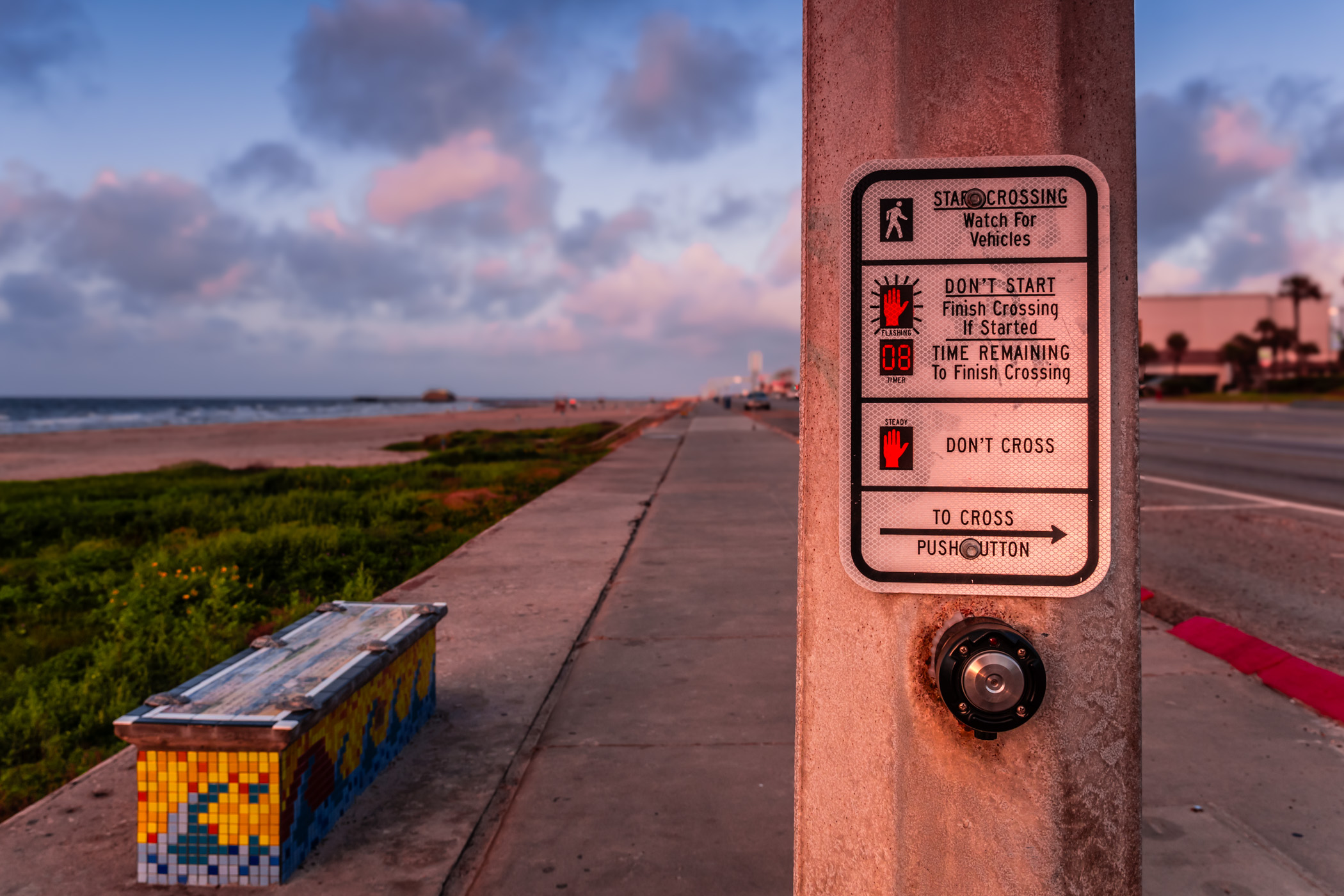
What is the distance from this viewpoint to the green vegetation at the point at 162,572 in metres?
4.68

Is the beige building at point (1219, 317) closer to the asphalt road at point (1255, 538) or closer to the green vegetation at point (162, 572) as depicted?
the asphalt road at point (1255, 538)

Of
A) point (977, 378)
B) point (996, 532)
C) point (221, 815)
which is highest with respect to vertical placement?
point (977, 378)

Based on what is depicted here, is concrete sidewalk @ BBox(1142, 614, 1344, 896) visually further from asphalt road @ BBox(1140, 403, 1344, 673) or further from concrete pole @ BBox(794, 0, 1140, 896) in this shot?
concrete pole @ BBox(794, 0, 1140, 896)

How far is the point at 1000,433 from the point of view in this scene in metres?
1.55

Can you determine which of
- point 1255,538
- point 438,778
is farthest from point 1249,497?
point 438,778

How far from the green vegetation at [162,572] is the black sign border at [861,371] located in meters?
4.13

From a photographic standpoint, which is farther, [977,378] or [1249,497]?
[1249,497]

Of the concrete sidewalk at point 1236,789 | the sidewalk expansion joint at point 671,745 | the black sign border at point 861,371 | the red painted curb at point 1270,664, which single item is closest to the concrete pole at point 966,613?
the black sign border at point 861,371

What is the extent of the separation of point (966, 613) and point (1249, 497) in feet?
44.0

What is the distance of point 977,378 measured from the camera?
1.55m

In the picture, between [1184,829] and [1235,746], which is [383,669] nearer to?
[1184,829]

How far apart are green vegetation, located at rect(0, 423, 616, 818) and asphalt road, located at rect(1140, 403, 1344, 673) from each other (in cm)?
560

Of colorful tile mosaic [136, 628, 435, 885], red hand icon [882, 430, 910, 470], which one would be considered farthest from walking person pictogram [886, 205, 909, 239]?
colorful tile mosaic [136, 628, 435, 885]

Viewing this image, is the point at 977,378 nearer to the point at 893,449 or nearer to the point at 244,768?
the point at 893,449
